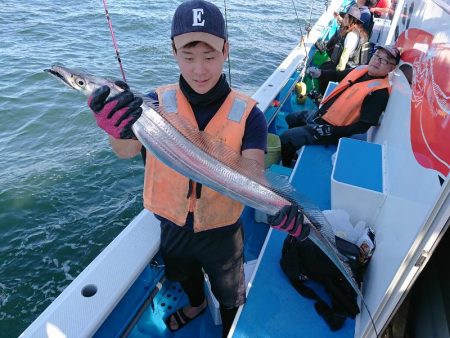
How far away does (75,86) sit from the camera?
1872 mm

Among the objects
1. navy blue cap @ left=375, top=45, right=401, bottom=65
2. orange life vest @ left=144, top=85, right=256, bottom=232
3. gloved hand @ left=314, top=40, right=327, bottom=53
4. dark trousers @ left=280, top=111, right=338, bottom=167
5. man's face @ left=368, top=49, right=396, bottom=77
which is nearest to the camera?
orange life vest @ left=144, top=85, right=256, bottom=232

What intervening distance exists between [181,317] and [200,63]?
2137 millimetres

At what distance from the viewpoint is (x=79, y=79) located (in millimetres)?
1840

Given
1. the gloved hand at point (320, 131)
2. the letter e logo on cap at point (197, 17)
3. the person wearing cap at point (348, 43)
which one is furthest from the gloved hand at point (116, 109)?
the person wearing cap at point (348, 43)

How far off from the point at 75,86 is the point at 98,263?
1463 millimetres

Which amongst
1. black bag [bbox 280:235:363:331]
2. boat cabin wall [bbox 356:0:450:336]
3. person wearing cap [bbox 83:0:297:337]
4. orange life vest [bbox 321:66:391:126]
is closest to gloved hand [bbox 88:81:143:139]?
person wearing cap [bbox 83:0:297:337]

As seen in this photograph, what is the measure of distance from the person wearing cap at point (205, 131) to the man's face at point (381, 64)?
3.10m

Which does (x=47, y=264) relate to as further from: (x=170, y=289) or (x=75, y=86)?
(x=75, y=86)

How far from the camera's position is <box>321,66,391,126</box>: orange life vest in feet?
15.6

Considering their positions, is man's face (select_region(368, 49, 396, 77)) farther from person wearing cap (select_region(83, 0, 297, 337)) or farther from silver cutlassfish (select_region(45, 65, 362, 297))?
silver cutlassfish (select_region(45, 65, 362, 297))

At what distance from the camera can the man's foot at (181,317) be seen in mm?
2975

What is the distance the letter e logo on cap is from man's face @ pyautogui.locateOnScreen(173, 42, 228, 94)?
0.11 meters

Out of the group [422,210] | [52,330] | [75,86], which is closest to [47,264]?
[52,330]

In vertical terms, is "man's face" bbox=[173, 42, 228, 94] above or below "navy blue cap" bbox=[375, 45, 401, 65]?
above
